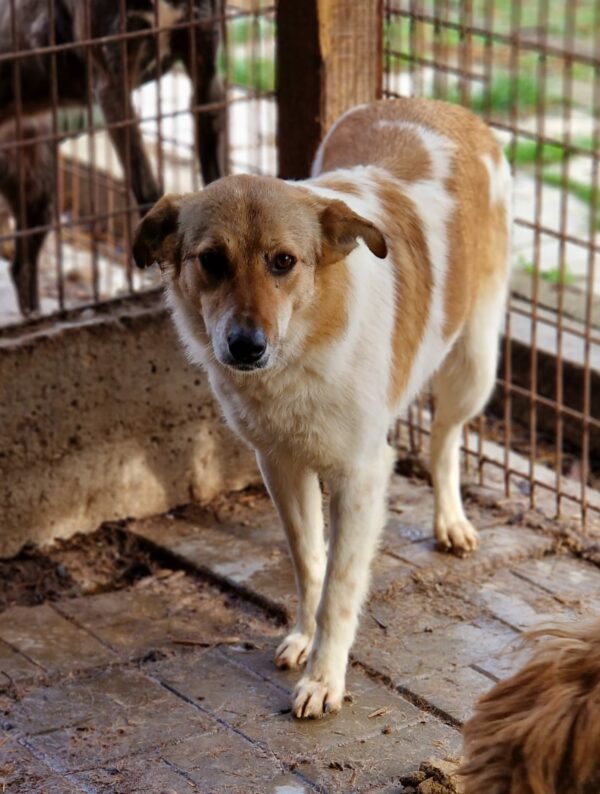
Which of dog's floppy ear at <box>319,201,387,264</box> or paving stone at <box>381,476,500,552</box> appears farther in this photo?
paving stone at <box>381,476,500,552</box>

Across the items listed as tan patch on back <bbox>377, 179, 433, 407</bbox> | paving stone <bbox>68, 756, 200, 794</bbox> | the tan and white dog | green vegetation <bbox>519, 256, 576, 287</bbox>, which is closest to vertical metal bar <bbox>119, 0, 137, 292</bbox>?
the tan and white dog

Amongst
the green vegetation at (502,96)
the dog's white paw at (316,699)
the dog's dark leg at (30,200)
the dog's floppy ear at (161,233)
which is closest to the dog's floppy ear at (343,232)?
the dog's floppy ear at (161,233)

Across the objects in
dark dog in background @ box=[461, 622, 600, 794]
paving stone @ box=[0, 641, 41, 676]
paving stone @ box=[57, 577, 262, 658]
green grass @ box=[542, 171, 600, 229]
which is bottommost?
paving stone @ box=[57, 577, 262, 658]

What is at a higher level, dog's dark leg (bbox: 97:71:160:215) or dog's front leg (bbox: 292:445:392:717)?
dog's dark leg (bbox: 97:71:160:215)

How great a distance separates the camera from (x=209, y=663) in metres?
4.52

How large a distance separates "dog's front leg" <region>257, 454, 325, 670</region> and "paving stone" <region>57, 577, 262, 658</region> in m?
0.27

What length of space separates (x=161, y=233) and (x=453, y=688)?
1.56 m

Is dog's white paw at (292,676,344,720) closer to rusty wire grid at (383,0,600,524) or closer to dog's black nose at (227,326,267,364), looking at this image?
dog's black nose at (227,326,267,364)

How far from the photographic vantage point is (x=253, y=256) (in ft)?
12.5

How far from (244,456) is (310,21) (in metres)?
1.67

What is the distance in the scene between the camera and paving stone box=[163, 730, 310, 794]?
3814mm

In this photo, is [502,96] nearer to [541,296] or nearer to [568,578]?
[541,296]

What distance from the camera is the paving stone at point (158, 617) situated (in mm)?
4691

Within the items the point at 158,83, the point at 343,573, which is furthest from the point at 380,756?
the point at 158,83
